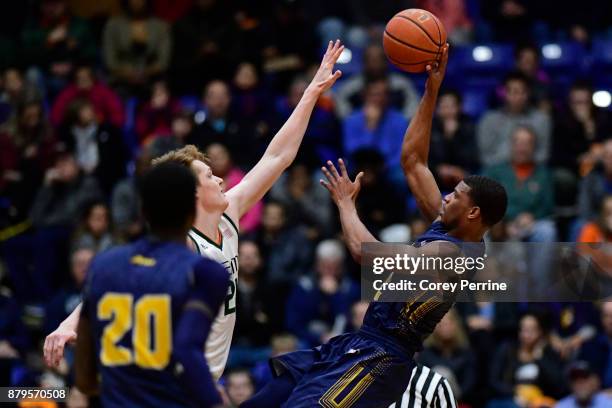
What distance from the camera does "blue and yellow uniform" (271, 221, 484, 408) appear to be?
7.19 m

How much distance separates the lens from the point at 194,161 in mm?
7242

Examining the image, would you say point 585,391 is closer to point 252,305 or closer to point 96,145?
point 252,305

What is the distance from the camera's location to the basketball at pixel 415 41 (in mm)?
7988

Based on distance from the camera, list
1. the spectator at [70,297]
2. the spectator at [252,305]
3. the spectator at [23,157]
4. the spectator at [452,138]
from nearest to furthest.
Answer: the spectator at [252,305]
the spectator at [70,297]
the spectator at [452,138]
the spectator at [23,157]

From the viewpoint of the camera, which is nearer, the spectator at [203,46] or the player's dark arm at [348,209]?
the player's dark arm at [348,209]

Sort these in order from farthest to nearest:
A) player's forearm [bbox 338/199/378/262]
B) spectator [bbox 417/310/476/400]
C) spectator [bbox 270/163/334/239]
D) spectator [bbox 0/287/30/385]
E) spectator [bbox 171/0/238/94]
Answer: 1. spectator [bbox 171/0/238/94]
2. spectator [bbox 270/163/334/239]
3. spectator [bbox 0/287/30/385]
4. spectator [bbox 417/310/476/400]
5. player's forearm [bbox 338/199/378/262]

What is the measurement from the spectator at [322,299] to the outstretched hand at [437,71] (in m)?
4.74

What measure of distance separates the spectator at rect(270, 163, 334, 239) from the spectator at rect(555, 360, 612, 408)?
11.0 ft

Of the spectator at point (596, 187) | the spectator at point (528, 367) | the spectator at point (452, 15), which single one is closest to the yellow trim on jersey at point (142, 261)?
the spectator at point (528, 367)

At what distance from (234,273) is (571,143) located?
7380mm

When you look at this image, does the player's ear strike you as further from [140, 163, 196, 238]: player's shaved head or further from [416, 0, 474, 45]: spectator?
[416, 0, 474, 45]: spectator

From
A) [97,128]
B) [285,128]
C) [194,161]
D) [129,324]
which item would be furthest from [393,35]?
[97,128]

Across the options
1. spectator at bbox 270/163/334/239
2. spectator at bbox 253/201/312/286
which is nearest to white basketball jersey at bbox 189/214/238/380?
spectator at bbox 253/201/312/286

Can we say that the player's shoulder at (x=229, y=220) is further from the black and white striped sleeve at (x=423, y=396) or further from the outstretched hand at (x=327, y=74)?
the black and white striped sleeve at (x=423, y=396)
